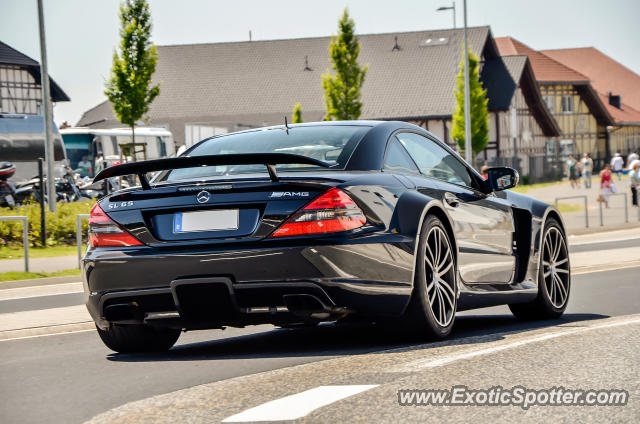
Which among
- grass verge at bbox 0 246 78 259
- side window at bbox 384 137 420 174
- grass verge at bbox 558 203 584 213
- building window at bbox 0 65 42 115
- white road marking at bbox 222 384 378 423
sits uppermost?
building window at bbox 0 65 42 115

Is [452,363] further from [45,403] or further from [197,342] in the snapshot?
[197,342]

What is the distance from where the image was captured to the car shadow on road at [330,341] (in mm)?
7348

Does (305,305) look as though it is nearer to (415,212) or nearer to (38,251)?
(415,212)

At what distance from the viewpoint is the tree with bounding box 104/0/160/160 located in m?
40.2

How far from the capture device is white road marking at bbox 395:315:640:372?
6223 millimetres

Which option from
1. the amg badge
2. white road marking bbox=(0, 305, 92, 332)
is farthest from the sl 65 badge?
white road marking bbox=(0, 305, 92, 332)

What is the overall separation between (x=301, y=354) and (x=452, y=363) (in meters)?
1.22

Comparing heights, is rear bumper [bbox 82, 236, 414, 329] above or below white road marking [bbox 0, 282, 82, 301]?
above

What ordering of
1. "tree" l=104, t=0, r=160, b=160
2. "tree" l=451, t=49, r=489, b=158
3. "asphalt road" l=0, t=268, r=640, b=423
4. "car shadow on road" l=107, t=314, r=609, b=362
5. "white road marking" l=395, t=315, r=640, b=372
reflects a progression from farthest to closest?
"tree" l=451, t=49, r=489, b=158 < "tree" l=104, t=0, r=160, b=160 < "car shadow on road" l=107, t=314, r=609, b=362 < "white road marking" l=395, t=315, r=640, b=372 < "asphalt road" l=0, t=268, r=640, b=423

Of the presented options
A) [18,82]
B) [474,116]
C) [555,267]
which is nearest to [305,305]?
[555,267]

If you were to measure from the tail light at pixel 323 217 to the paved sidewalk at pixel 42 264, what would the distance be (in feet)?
40.1

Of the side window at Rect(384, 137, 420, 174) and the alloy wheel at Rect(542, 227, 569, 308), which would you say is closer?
the side window at Rect(384, 137, 420, 174)

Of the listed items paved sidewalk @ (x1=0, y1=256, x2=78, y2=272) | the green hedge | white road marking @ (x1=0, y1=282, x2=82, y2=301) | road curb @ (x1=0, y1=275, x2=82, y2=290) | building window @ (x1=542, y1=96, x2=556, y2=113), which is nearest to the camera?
white road marking @ (x1=0, y1=282, x2=82, y2=301)

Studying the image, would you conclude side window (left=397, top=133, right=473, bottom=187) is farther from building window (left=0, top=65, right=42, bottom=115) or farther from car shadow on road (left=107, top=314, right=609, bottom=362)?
building window (left=0, top=65, right=42, bottom=115)
